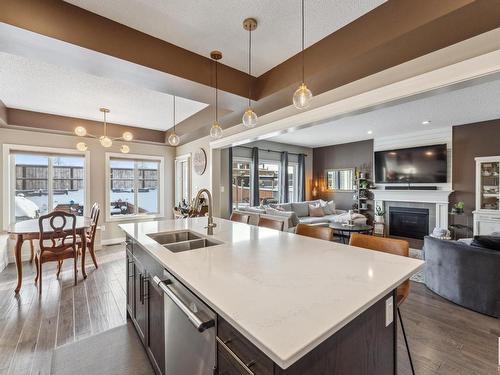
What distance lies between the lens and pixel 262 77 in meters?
2.96

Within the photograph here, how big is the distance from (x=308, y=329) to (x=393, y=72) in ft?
7.86

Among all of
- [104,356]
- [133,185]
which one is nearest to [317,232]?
[104,356]

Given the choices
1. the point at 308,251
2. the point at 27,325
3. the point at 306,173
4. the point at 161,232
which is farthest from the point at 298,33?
the point at 306,173

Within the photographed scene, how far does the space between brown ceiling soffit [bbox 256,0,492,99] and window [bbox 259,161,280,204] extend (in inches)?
186

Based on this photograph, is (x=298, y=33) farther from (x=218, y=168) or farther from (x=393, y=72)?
(x=218, y=168)

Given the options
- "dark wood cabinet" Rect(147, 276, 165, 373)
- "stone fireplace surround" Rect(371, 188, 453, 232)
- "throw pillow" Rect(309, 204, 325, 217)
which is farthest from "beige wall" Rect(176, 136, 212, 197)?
"stone fireplace surround" Rect(371, 188, 453, 232)

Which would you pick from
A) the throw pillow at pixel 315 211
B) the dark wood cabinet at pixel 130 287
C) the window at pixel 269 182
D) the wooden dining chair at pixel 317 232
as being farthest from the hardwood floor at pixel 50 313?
the throw pillow at pixel 315 211

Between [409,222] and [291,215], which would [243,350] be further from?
[409,222]

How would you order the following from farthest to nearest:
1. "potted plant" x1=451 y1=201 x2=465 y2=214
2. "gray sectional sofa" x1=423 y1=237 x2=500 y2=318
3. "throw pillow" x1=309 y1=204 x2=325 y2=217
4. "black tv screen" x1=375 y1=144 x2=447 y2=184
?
1. "throw pillow" x1=309 y1=204 x2=325 y2=217
2. "black tv screen" x1=375 y1=144 x2=447 y2=184
3. "potted plant" x1=451 y1=201 x2=465 y2=214
4. "gray sectional sofa" x1=423 y1=237 x2=500 y2=318

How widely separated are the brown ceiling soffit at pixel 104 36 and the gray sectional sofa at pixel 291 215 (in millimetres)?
2973

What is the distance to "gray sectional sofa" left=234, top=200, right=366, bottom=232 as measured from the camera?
4984mm

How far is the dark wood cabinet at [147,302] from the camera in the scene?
5.13 feet

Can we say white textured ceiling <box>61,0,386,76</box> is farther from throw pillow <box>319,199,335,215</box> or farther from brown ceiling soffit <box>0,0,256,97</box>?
throw pillow <box>319,199,335,215</box>

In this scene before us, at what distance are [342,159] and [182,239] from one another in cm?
668
